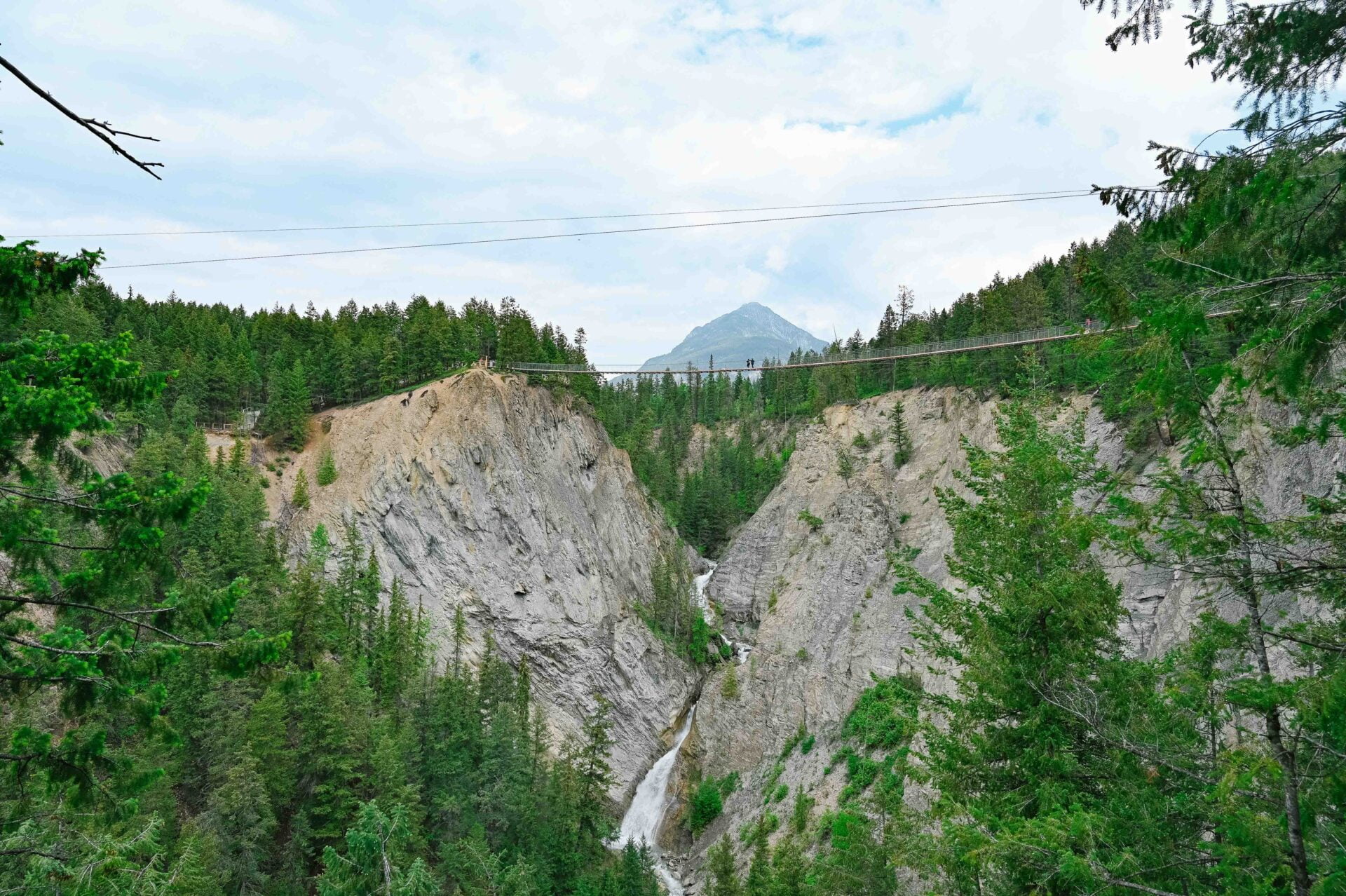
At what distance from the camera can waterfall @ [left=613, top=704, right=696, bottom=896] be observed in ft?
123

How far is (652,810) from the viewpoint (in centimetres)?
4106

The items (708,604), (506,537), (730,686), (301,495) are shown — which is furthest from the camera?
(708,604)

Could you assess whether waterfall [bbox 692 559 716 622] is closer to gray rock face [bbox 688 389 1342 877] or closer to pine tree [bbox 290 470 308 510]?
gray rock face [bbox 688 389 1342 877]

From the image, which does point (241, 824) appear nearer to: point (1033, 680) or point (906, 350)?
point (1033, 680)

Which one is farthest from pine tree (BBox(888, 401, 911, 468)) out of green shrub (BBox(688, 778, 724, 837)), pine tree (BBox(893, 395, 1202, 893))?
pine tree (BBox(893, 395, 1202, 893))

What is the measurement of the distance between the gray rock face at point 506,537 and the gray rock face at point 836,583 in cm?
555

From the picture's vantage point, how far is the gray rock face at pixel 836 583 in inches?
1054

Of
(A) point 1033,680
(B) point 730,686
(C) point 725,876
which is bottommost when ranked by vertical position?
(B) point 730,686

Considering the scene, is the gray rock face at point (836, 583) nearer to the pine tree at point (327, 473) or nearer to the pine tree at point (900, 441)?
the pine tree at point (900, 441)

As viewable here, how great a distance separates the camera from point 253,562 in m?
34.6

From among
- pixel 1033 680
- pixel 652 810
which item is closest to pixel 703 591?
pixel 652 810

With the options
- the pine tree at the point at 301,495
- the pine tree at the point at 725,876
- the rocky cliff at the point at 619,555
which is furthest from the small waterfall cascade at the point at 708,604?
the pine tree at the point at 301,495

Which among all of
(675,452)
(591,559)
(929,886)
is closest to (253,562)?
(591,559)

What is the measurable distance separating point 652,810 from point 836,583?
57.9 ft
